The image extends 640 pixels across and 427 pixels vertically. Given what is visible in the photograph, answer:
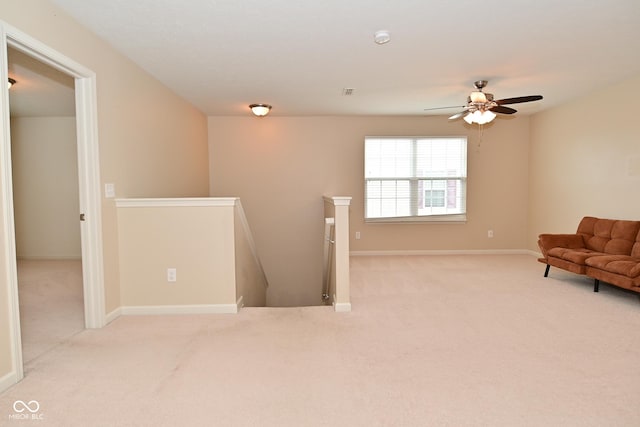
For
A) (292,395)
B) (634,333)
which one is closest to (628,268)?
(634,333)

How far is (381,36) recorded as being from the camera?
304 centimetres

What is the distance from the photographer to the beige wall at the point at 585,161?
4.50 m

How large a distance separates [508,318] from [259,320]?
7.19 feet

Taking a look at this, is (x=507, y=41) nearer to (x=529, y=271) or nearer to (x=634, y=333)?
(x=634, y=333)

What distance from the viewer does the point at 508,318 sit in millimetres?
3230

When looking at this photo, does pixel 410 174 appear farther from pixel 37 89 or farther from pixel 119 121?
pixel 37 89

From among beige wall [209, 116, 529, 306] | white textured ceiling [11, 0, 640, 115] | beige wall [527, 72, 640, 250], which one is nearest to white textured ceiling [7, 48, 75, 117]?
white textured ceiling [11, 0, 640, 115]

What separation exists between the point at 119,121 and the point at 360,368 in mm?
2976

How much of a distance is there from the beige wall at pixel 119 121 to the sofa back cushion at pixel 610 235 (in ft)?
17.4

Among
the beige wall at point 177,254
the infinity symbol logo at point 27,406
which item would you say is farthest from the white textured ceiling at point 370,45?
the infinity symbol logo at point 27,406

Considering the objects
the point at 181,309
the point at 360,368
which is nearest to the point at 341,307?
the point at 360,368

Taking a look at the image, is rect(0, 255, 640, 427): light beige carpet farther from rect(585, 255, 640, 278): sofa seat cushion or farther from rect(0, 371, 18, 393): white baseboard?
rect(585, 255, 640, 278): sofa seat cushion

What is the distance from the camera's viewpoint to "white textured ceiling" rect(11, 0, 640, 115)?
2646 mm

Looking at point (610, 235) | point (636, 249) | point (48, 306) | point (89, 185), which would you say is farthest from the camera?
point (610, 235)
